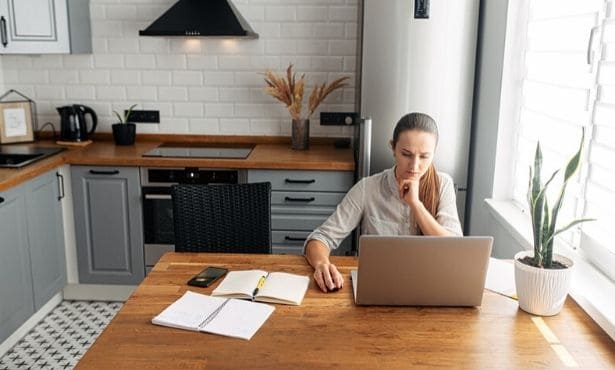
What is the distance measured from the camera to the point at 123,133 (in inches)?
149

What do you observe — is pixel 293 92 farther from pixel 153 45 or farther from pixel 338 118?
pixel 153 45

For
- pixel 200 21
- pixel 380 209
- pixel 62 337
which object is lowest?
pixel 62 337

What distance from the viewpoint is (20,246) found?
9.95 ft

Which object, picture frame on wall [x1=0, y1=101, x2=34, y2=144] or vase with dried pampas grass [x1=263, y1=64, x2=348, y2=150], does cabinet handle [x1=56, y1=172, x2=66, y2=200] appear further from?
vase with dried pampas grass [x1=263, y1=64, x2=348, y2=150]

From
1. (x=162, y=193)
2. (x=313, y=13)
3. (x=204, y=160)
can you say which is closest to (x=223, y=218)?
(x=204, y=160)

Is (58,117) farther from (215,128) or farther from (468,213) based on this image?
(468,213)

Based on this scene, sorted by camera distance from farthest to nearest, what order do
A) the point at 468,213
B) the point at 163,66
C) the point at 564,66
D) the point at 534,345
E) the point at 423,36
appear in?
the point at 163,66 < the point at 468,213 < the point at 423,36 < the point at 564,66 < the point at 534,345

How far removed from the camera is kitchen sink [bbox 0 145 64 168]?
11.0 ft

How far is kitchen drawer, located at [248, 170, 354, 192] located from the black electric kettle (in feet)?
4.06

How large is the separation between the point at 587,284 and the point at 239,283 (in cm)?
109

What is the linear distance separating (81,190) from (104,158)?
0.85 ft

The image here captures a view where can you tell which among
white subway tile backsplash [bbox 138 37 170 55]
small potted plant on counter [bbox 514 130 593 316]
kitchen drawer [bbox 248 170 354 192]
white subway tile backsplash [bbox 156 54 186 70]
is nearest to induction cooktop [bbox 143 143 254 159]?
kitchen drawer [bbox 248 170 354 192]

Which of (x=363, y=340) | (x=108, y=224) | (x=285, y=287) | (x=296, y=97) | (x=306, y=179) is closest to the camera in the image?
(x=363, y=340)

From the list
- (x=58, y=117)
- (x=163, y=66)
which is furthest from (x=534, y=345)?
(x=58, y=117)
